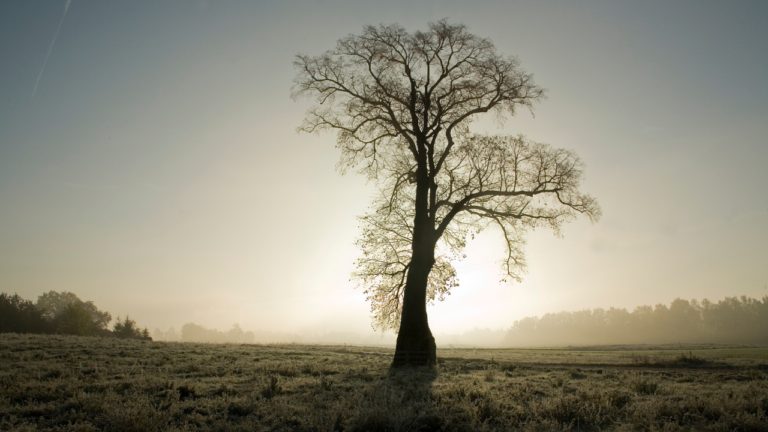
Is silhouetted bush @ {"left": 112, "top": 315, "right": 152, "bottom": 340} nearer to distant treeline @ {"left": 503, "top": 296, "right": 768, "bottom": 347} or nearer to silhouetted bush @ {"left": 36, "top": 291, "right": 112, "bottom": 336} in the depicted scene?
silhouetted bush @ {"left": 36, "top": 291, "right": 112, "bottom": 336}

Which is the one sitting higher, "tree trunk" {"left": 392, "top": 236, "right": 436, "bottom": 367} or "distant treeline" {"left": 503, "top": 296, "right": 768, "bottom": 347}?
"tree trunk" {"left": 392, "top": 236, "right": 436, "bottom": 367}

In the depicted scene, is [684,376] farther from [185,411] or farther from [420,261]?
[185,411]

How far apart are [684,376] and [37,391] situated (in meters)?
14.4

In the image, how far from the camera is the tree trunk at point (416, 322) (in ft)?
46.5

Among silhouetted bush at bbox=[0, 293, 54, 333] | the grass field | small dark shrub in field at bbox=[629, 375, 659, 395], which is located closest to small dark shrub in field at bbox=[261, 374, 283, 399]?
the grass field

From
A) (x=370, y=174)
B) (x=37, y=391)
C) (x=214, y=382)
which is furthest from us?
(x=370, y=174)

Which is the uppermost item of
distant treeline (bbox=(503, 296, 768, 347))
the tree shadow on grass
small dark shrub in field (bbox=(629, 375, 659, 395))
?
the tree shadow on grass

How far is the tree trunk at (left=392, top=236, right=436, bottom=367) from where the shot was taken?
559 inches

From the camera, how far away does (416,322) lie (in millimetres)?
14953

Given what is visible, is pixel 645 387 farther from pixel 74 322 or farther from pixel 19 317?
pixel 74 322

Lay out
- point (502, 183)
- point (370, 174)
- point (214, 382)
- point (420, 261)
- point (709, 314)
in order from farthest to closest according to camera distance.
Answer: point (709, 314) → point (370, 174) → point (502, 183) → point (420, 261) → point (214, 382)

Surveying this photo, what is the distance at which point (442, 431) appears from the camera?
507 cm

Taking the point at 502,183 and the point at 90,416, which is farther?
the point at 502,183

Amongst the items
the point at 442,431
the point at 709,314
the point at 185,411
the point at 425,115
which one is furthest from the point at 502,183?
the point at 709,314
